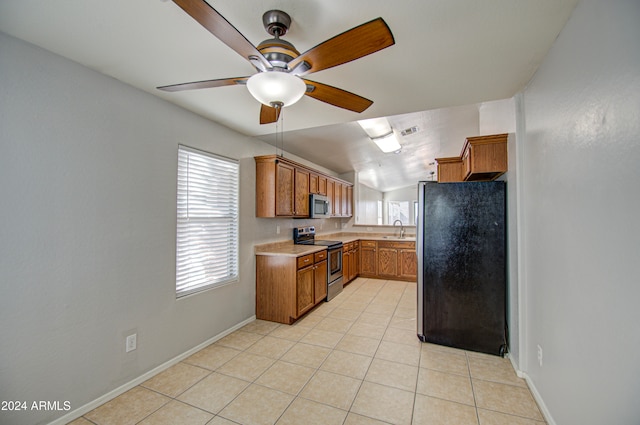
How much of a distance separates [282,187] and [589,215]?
3.05m

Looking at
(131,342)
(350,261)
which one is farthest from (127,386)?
(350,261)

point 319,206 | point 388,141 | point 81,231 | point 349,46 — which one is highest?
point 388,141

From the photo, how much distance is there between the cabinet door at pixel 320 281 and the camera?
384 cm

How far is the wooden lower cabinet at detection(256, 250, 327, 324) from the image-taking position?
11.0 ft

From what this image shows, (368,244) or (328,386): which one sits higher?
(368,244)

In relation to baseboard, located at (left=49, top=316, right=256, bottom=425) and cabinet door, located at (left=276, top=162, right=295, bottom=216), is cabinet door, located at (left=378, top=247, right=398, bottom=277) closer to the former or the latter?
cabinet door, located at (left=276, top=162, right=295, bottom=216)

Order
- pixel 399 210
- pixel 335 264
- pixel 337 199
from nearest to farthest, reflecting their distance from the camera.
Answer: pixel 335 264
pixel 337 199
pixel 399 210

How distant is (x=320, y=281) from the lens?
4008 mm

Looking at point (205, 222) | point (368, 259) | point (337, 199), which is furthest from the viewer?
point (368, 259)

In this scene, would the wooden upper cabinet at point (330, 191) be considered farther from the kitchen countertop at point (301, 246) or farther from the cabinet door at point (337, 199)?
the kitchen countertop at point (301, 246)

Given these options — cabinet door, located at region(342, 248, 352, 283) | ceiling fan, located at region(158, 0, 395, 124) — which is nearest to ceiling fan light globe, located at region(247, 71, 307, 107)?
ceiling fan, located at region(158, 0, 395, 124)

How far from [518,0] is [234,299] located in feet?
11.4

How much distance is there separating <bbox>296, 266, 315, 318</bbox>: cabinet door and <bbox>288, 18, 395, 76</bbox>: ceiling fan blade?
8.36ft

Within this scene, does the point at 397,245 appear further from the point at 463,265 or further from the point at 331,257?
the point at 463,265
